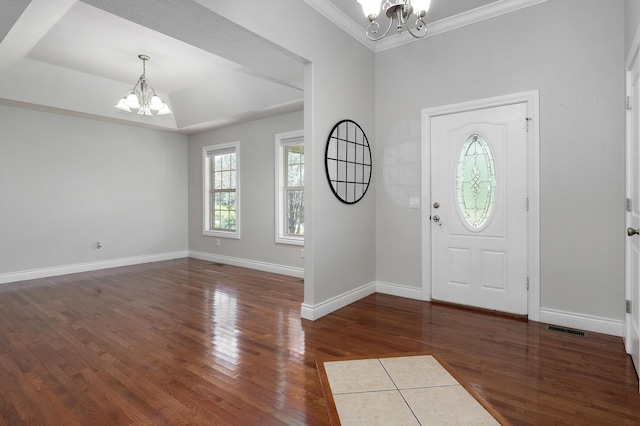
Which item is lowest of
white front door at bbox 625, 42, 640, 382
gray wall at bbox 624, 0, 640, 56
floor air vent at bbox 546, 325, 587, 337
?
floor air vent at bbox 546, 325, 587, 337

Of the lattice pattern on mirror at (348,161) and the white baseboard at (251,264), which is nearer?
the lattice pattern on mirror at (348,161)

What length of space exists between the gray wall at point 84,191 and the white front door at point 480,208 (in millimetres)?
5164

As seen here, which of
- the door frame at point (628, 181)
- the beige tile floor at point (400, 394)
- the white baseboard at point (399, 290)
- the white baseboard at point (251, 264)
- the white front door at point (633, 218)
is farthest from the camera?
the white baseboard at point (251, 264)

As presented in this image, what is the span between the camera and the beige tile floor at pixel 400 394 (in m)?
1.75

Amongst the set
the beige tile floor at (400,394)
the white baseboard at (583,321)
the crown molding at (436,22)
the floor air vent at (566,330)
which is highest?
the crown molding at (436,22)

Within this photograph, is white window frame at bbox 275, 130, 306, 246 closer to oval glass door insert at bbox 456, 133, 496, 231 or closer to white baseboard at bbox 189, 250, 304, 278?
white baseboard at bbox 189, 250, 304, 278

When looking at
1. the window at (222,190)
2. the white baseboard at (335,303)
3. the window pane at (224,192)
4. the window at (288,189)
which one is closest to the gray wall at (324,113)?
the white baseboard at (335,303)

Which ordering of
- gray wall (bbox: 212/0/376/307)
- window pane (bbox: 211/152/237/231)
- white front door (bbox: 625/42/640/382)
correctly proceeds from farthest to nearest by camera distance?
window pane (bbox: 211/152/237/231) < gray wall (bbox: 212/0/376/307) < white front door (bbox: 625/42/640/382)

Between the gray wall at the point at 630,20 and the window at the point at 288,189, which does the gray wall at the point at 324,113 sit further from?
the gray wall at the point at 630,20

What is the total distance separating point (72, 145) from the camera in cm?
545

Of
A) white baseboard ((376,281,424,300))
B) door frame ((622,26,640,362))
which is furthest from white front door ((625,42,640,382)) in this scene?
white baseboard ((376,281,424,300))

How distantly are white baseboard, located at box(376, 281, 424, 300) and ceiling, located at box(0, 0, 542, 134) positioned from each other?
98.8 inches

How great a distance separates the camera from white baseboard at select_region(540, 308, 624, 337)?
9.34 feet

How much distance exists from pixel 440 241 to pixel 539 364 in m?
1.57
